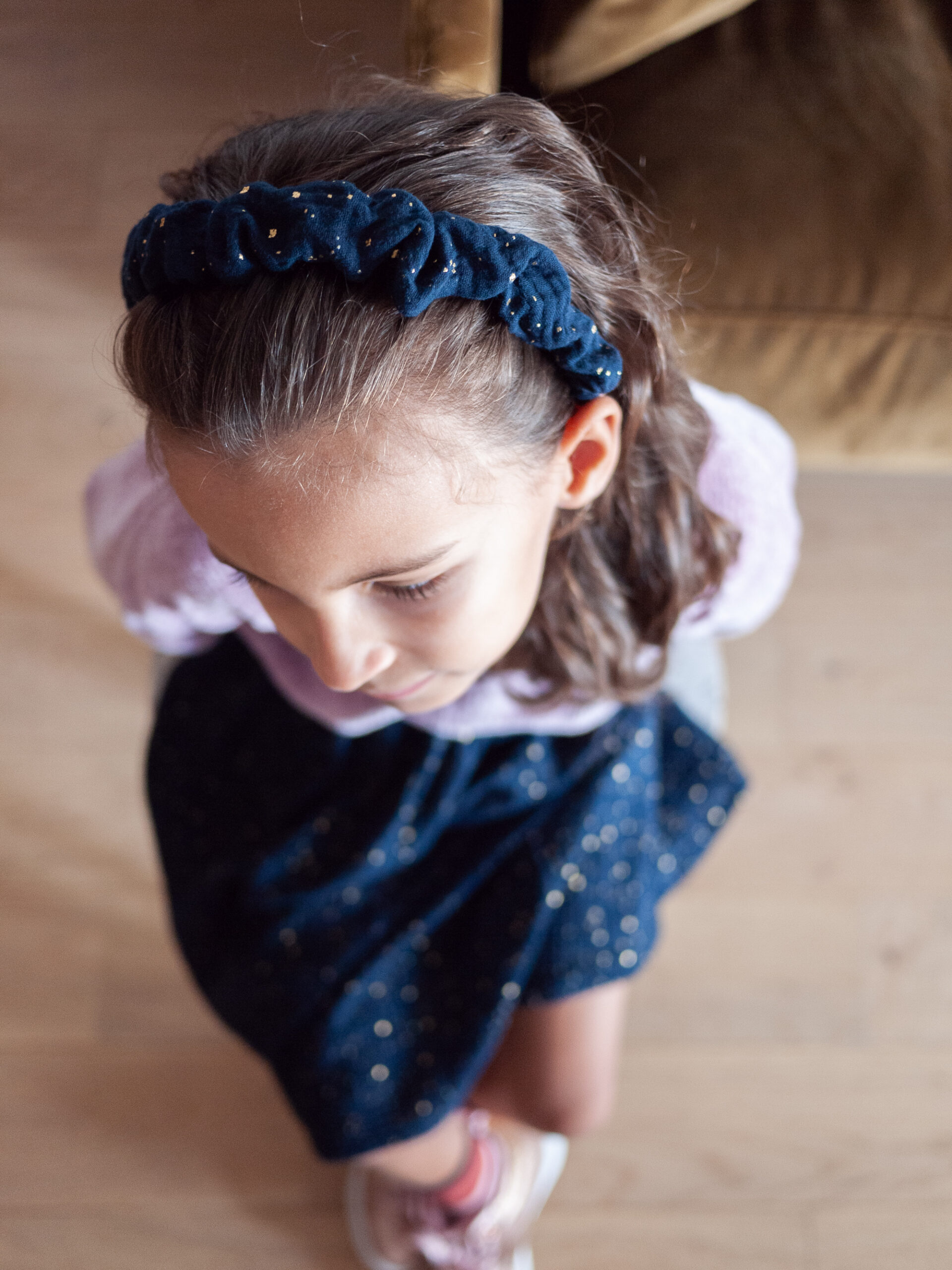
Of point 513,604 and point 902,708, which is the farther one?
point 902,708

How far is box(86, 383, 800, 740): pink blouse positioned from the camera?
2.65ft

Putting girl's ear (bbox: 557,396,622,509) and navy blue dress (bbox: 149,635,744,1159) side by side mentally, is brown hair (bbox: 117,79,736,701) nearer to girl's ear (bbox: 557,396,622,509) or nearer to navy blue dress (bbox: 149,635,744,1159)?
girl's ear (bbox: 557,396,622,509)

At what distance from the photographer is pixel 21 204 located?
4.07 feet

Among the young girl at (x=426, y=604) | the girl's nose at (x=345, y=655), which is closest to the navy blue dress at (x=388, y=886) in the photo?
the young girl at (x=426, y=604)

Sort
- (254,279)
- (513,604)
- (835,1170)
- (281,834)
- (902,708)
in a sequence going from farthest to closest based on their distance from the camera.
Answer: (902,708), (835,1170), (281,834), (513,604), (254,279)

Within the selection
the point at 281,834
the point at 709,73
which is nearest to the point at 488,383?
the point at 281,834

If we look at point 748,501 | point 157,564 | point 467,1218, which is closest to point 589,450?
point 748,501

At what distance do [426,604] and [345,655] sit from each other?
0.20 feet

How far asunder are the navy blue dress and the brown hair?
275mm

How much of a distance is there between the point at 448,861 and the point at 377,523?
1.45 ft

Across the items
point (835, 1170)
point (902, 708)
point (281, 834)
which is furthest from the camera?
point (902, 708)

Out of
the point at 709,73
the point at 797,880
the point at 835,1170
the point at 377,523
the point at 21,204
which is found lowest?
the point at 835,1170

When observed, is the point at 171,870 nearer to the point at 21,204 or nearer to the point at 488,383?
the point at 488,383

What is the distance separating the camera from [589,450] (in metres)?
0.63
